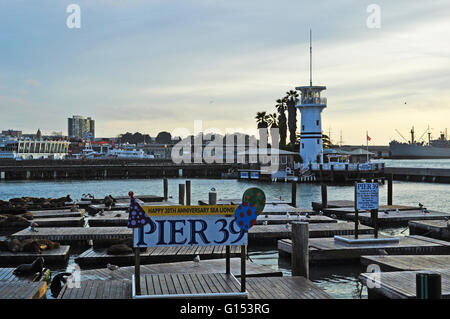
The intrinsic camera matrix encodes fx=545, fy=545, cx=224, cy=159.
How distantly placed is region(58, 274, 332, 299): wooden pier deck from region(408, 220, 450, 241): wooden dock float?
11.5 metres

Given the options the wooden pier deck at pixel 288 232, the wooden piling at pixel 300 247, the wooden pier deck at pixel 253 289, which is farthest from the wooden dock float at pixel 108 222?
the wooden pier deck at pixel 253 289

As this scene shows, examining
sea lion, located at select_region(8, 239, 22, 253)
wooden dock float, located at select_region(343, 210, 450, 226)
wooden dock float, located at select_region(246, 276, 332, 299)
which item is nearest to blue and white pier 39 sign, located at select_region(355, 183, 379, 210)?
wooden dock float, located at select_region(246, 276, 332, 299)

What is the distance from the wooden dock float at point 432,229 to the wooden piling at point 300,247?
11008 millimetres

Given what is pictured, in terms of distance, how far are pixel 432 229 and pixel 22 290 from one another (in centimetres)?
1669

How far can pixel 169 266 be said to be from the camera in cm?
1445

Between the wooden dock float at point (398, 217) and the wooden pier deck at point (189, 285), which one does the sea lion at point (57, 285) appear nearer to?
the wooden pier deck at point (189, 285)

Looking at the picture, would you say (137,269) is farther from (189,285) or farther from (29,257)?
(29,257)

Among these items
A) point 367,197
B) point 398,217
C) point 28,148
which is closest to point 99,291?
point 367,197

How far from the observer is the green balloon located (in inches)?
389

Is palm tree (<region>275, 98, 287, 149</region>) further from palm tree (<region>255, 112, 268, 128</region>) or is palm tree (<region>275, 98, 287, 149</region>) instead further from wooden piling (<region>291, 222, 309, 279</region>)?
wooden piling (<region>291, 222, 309, 279</region>)

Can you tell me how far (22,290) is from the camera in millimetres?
10891

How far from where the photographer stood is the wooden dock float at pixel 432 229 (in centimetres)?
2144
